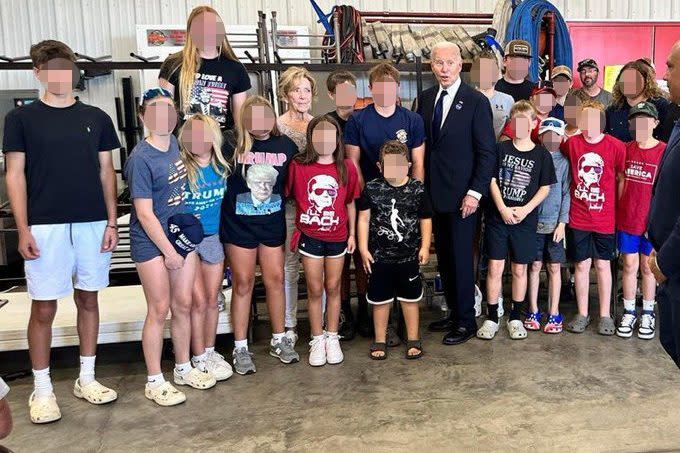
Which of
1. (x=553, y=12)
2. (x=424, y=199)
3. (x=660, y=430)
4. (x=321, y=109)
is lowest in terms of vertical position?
(x=660, y=430)

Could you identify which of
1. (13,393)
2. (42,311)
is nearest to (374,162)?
(42,311)

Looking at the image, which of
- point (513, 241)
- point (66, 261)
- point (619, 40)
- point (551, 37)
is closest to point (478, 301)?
point (513, 241)

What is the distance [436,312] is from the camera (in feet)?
14.5

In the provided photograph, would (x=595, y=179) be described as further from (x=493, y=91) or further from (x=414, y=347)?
(x=414, y=347)

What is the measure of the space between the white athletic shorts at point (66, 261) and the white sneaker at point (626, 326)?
3059 mm

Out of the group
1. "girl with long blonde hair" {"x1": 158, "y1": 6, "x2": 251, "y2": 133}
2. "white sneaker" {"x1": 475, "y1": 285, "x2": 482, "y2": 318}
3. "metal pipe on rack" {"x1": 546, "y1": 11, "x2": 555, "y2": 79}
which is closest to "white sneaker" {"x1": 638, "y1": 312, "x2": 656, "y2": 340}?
"white sneaker" {"x1": 475, "y1": 285, "x2": 482, "y2": 318}

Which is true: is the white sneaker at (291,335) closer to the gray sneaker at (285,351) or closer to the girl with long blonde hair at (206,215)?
the gray sneaker at (285,351)

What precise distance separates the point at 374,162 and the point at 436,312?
1437mm

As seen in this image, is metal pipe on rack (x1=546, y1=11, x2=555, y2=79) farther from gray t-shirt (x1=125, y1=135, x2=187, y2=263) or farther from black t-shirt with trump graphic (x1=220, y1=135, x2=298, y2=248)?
gray t-shirt (x1=125, y1=135, x2=187, y2=263)

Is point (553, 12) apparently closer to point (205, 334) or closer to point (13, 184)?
point (205, 334)

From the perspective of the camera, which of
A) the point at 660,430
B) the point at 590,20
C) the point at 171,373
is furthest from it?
the point at 590,20

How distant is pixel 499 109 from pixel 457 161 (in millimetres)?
628

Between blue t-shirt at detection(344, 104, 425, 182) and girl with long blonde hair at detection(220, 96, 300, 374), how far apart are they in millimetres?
435

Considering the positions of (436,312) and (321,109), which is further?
(321,109)
